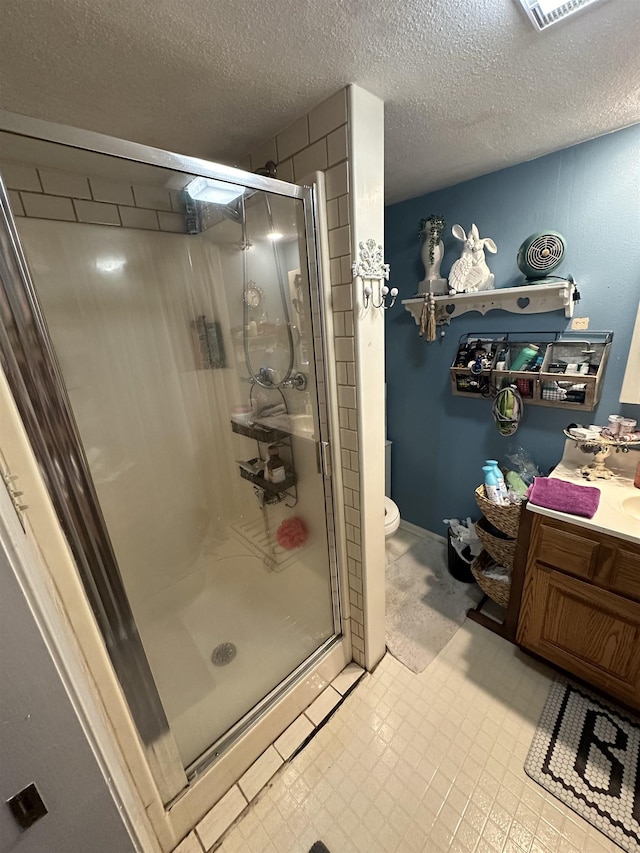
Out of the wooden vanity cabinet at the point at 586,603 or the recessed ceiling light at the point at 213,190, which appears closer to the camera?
the recessed ceiling light at the point at 213,190

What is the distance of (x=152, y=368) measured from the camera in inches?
63.1

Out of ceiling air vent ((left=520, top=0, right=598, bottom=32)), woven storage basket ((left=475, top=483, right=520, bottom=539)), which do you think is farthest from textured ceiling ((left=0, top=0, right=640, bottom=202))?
woven storage basket ((left=475, top=483, right=520, bottom=539))

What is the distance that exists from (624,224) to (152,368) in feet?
6.94

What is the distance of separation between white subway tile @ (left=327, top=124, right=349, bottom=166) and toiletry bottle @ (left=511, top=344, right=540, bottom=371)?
1.20 meters

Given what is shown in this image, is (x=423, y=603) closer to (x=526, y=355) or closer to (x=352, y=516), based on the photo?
(x=352, y=516)

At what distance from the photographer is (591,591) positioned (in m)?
1.24

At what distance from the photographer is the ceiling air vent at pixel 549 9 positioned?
0.73 m

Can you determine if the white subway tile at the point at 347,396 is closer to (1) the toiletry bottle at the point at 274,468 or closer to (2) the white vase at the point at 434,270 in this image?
(1) the toiletry bottle at the point at 274,468

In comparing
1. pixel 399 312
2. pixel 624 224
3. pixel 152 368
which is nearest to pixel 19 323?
pixel 152 368

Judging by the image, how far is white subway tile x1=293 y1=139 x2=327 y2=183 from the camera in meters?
1.08

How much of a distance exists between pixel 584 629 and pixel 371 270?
5.14ft

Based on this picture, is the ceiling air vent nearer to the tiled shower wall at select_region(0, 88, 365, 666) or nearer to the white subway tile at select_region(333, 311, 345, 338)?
the tiled shower wall at select_region(0, 88, 365, 666)

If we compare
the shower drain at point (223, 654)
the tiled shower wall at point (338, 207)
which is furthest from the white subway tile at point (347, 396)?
the shower drain at point (223, 654)

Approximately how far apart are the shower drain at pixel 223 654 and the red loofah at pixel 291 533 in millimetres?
478
